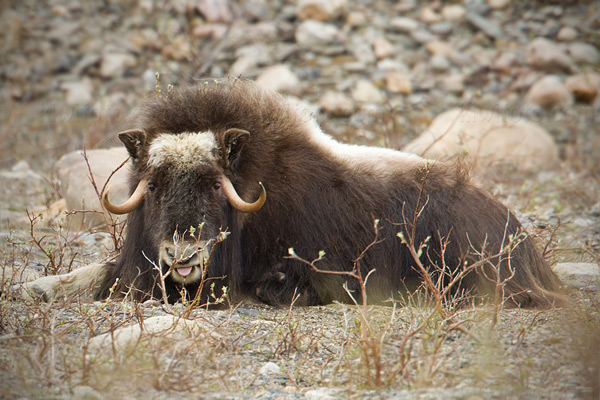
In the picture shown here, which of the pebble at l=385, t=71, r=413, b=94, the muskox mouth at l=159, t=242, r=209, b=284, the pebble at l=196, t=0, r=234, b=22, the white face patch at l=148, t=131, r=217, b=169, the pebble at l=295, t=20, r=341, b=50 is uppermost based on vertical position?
the pebble at l=196, t=0, r=234, b=22

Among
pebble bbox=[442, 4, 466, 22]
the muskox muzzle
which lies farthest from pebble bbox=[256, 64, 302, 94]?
the muskox muzzle

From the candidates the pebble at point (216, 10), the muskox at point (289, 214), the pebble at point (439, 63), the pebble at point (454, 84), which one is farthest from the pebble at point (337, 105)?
the muskox at point (289, 214)

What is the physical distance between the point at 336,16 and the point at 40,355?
8084 millimetres

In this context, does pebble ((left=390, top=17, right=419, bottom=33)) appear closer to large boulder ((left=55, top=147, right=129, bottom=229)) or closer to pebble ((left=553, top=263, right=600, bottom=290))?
large boulder ((left=55, top=147, right=129, bottom=229))

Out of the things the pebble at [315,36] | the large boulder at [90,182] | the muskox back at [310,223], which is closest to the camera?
the muskox back at [310,223]

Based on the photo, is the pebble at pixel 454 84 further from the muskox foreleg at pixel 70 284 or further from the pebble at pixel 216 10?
the muskox foreleg at pixel 70 284

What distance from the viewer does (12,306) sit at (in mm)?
2961

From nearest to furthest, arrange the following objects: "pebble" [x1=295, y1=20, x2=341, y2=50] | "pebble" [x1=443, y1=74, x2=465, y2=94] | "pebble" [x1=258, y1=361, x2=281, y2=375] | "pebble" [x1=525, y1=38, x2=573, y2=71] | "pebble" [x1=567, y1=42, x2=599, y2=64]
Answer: "pebble" [x1=258, y1=361, x2=281, y2=375]
"pebble" [x1=443, y1=74, x2=465, y2=94]
"pebble" [x1=525, y1=38, x2=573, y2=71]
"pebble" [x1=567, y1=42, x2=599, y2=64]
"pebble" [x1=295, y1=20, x2=341, y2=50]

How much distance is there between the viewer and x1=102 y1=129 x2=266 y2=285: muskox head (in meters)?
3.13

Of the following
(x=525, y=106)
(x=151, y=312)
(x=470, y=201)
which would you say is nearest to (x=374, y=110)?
(x=525, y=106)

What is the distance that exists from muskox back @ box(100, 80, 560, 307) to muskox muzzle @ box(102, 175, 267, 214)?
0.06 metres

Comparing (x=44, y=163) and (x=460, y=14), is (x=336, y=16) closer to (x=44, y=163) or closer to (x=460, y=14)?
(x=460, y=14)

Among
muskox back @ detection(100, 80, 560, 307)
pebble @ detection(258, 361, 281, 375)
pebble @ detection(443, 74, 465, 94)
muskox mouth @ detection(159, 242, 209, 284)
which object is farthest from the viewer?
pebble @ detection(443, 74, 465, 94)

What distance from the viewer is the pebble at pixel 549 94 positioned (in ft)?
28.5
